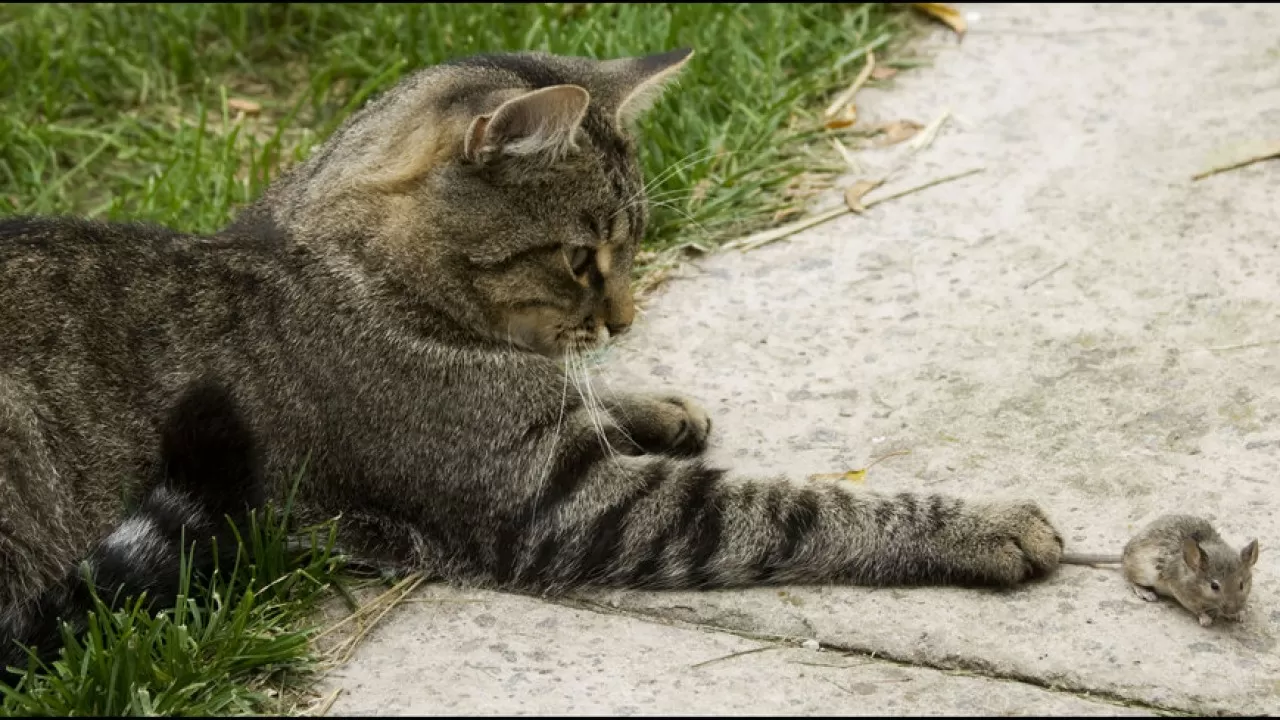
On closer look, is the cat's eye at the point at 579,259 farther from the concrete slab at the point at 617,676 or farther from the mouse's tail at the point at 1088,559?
the mouse's tail at the point at 1088,559

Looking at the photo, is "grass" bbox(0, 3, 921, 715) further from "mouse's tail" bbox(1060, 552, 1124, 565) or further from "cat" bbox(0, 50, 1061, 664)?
"mouse's tail" bbox(1060, 552, 1124, 565)

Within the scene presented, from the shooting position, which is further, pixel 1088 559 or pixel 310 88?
pixel 310 88

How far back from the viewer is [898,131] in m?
5.71

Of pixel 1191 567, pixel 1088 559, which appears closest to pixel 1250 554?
pixel 1191 567

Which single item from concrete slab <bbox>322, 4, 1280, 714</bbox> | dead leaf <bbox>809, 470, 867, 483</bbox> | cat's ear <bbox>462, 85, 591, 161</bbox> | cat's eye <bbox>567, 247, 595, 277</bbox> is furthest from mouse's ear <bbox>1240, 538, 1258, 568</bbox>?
cat's ear <bbox>462, 85, 591, 161</bbox>

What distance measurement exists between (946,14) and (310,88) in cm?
259

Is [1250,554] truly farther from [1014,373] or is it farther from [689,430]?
[689,430]

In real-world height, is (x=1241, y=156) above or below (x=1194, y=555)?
below

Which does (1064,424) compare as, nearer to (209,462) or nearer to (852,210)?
(852,210)

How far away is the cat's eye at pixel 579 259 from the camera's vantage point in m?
3.82

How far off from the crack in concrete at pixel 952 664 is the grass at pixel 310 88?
60.3 inches

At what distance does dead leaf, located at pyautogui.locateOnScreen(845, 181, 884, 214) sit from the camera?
5.28m

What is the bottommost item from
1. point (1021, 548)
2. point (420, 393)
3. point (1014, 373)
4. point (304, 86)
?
point (1014, 373)

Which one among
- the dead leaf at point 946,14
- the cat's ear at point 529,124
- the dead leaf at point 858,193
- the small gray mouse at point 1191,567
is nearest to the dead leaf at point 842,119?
the dead leaf at point 858,193
